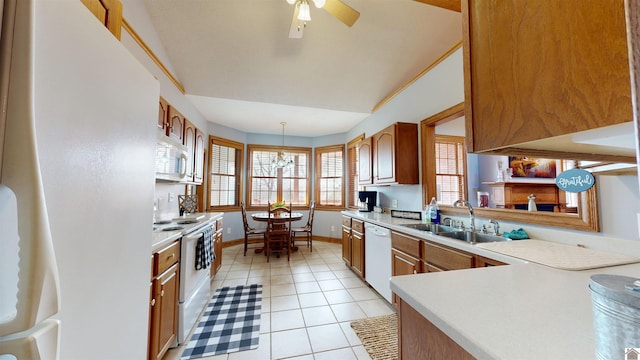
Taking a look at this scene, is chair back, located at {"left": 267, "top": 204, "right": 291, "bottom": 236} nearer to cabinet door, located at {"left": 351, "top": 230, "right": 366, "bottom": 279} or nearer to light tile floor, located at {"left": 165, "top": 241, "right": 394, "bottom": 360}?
light tile floor, located at {"left": 165, "top": 241, "right": 394, "bottom": 360}

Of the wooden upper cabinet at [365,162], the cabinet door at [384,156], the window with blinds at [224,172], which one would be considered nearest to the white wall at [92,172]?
the cabinet door at [384,156]

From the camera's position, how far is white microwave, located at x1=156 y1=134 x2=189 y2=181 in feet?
6.38

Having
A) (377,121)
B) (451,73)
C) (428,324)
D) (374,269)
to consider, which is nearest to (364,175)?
(377,121)

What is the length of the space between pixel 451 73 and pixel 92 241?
284cm

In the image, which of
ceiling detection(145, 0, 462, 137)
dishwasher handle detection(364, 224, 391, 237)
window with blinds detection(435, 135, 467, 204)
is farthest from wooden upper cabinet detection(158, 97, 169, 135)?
window with blinds detection(435, 135, 467, 204)

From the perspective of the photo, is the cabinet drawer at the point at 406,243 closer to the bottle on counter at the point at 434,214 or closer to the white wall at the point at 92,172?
the bottle on counter at the point at 434,214

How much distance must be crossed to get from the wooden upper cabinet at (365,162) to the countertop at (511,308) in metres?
2.53

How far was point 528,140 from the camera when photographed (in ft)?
1.63

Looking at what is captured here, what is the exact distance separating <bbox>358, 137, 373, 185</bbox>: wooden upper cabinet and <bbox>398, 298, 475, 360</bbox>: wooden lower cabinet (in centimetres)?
265

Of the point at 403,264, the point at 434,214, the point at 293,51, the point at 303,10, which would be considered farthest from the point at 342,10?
the point at 403,264

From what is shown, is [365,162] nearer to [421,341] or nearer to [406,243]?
[406,243]

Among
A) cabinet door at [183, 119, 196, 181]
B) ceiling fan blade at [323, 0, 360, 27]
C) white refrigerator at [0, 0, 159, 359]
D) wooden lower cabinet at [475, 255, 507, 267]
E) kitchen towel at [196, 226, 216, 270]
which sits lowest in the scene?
kitchen towel at [196, 226, 216, 270]

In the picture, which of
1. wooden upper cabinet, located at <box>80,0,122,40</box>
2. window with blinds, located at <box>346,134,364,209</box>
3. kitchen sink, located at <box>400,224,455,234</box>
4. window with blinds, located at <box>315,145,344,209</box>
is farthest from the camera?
window with blinds, located at <box>315,145,344,209</box>

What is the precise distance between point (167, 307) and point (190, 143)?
219 centimetres
